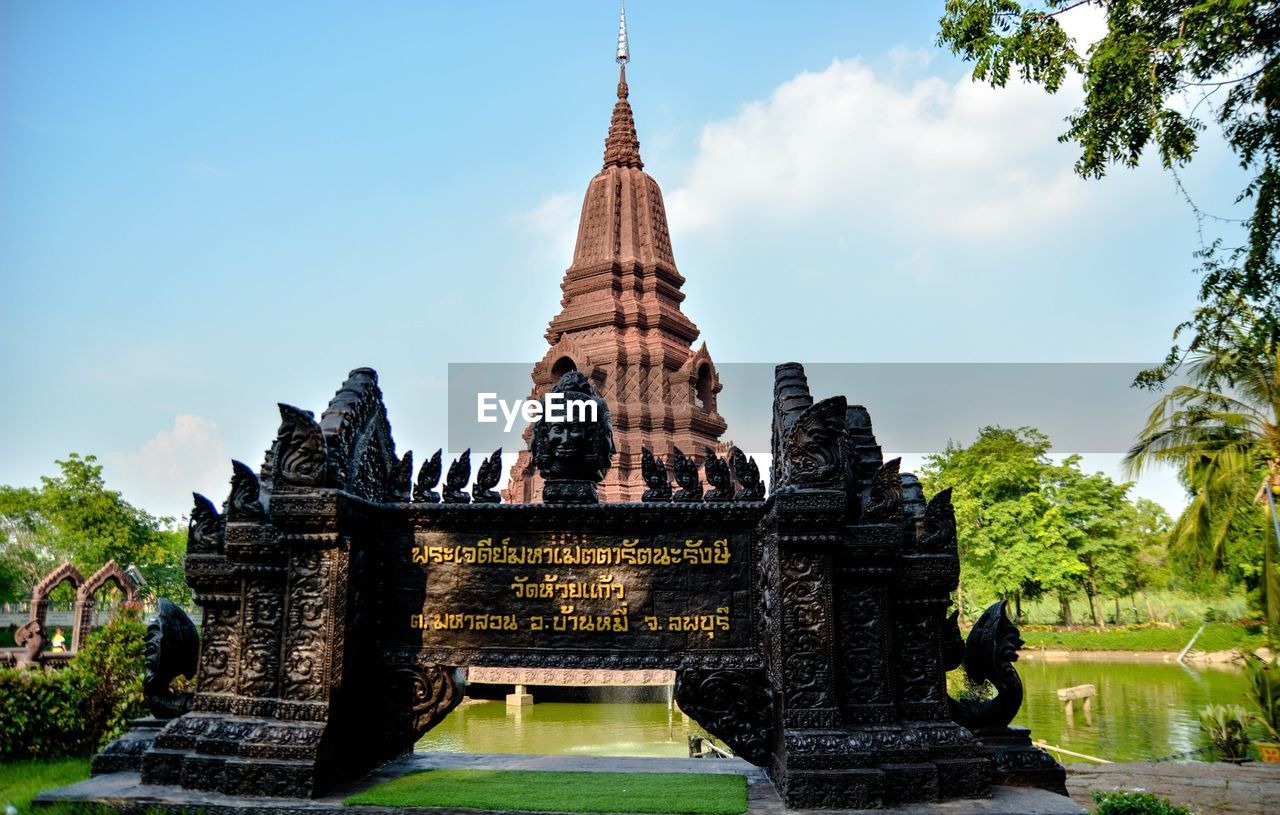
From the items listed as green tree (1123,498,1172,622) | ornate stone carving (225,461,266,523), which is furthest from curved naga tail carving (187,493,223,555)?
green tree (1123,498,1172,622)

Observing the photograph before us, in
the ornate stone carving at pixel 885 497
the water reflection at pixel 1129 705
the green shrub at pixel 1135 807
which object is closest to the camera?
the green shrub at pixel 1135 807

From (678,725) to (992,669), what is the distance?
1386 centimetres

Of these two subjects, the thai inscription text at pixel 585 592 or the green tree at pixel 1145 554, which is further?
the green tree at pixel 1145 554

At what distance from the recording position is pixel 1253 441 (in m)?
16.8

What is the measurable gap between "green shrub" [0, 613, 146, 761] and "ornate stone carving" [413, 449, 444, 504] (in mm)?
5619

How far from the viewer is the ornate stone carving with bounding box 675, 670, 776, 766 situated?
557 centimetres

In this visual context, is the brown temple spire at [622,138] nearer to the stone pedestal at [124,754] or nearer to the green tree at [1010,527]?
the green tree at [1010,527]

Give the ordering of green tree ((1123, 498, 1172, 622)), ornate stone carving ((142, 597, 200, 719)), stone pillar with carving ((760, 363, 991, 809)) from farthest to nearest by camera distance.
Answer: green tree ((1123, 498, 1172, 622)) → ornate stone carving ((142, 597, 200, 719)) → stone pillar with carving ((760, 363, 991, 809))

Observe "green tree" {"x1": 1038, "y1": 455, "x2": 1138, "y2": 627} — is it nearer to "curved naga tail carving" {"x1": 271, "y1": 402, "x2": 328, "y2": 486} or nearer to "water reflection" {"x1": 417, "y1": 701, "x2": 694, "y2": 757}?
"water reflection" {"x1": 417, "y1": 701, "x2": 694, "y2": 757}

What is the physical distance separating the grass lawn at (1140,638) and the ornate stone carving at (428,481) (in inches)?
1474

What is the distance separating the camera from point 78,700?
8.98m

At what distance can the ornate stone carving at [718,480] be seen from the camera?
5988 mm

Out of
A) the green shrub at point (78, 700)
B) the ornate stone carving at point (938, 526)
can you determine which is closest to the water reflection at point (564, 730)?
the green shrub at point (78, 700)

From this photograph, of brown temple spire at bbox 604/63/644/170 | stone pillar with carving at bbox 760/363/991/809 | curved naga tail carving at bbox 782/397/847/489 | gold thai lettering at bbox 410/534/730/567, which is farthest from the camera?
brown temple spire at bbox 604/63/644/170
